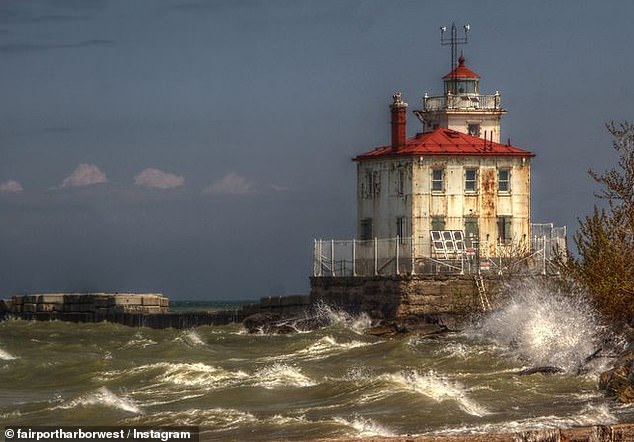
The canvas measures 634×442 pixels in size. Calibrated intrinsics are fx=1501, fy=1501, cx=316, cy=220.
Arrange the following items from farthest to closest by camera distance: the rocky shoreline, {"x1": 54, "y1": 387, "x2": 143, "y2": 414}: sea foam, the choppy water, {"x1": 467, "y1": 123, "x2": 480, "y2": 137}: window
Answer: {"x1": 467, "y1": 123, "x2": 480, "y2": 137}: window
{"x1": 54, "y1": 387, "x2": 143, "y2": 414}: sea foam
the choppy water
the rocky shoreline

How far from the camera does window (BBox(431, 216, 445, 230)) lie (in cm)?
4966

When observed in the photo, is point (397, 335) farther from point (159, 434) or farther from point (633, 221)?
point (159, 434)

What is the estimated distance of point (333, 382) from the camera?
2888cm

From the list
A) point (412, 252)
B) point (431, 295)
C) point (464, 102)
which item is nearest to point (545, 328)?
point (431, 295)

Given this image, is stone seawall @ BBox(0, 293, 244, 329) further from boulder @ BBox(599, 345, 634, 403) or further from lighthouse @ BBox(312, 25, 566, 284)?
boulder @ BBox(599, 345, 634, 403)

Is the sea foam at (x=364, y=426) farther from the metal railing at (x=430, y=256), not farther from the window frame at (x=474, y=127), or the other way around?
the window frame at (x=474, y=127)

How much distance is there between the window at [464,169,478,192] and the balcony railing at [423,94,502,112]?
484 cm

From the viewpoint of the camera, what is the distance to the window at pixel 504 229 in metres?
50.0

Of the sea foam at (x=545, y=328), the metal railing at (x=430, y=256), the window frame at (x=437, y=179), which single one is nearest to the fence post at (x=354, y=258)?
the metal railing at (x=430, y=256)

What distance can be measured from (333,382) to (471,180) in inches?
872

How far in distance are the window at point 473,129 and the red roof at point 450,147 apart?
2.19 metres

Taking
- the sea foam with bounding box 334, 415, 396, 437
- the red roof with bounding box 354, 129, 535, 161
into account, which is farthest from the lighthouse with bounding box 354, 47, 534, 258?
the sea foam with bounding box 334, 415, 396, 437

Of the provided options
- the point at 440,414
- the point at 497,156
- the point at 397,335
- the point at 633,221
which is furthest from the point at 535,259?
the point at 440,414

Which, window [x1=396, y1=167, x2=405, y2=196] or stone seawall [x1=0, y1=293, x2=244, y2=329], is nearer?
window [x1=396, y1=167, x2=405, y2=196]
